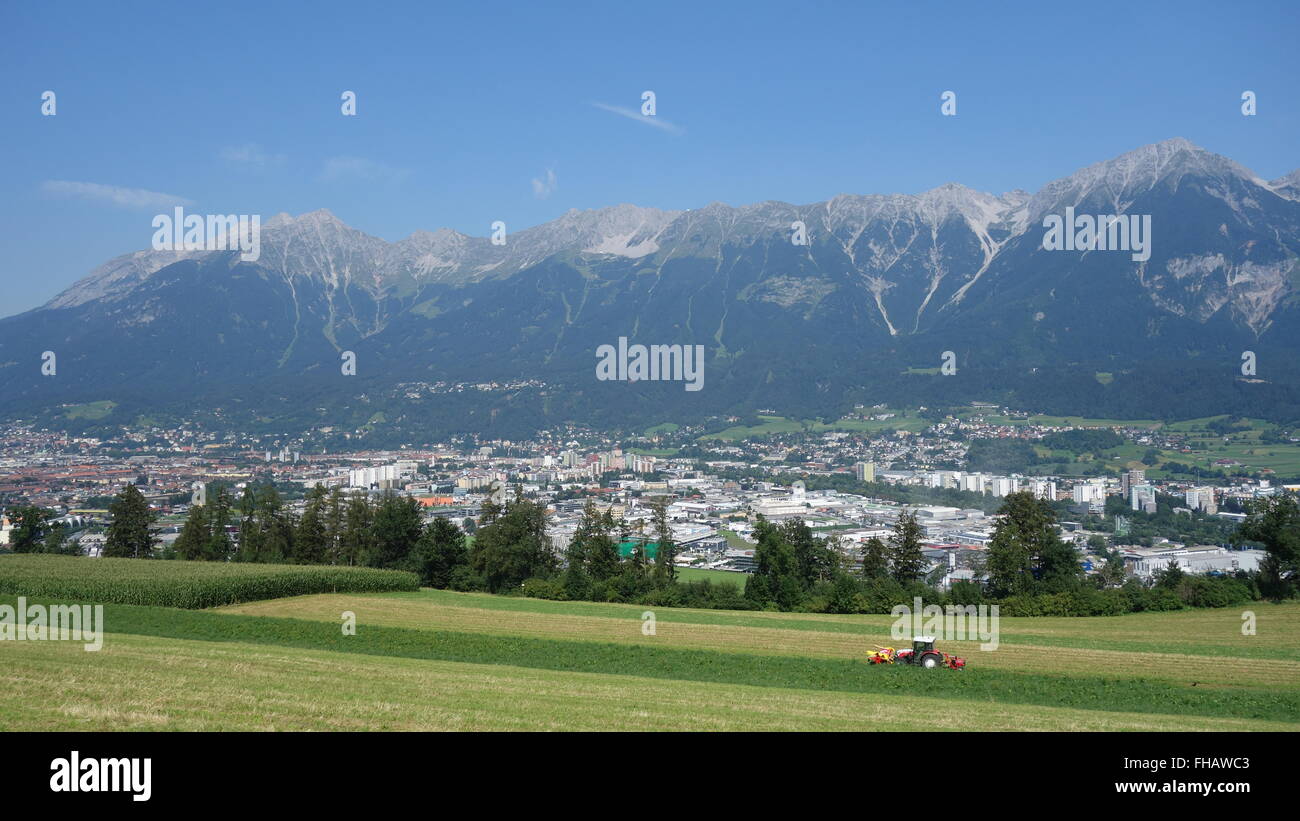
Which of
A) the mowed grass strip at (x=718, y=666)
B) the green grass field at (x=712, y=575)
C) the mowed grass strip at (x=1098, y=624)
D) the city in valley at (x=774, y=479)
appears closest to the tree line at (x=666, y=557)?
the mowed grass strip at (x=1098, y=624)

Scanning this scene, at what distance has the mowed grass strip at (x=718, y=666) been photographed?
61.0ft

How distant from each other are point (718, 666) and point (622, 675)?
303 centimetres

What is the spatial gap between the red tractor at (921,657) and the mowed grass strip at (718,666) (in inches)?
28.7

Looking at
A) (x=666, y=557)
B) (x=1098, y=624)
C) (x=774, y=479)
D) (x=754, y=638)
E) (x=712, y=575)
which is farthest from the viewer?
(x=774, y=479)

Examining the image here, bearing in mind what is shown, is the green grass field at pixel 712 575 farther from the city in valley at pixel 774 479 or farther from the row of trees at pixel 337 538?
the row of trees at pixel 337 538

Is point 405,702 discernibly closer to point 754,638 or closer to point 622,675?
point 622,675

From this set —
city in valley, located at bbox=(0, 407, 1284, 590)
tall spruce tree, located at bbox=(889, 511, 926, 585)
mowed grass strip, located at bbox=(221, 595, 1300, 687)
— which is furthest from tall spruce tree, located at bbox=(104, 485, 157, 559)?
tall spruce tree, located at bbox=(889, 511, 926, 585)

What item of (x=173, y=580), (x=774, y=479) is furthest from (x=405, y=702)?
(x=774, y=479)

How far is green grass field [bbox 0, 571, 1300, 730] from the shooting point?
42.4 ft

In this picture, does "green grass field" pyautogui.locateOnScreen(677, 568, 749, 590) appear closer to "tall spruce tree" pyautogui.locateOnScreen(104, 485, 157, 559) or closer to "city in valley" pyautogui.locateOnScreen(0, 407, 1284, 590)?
"city in valley" pyautogui.locateOnScreen(0, 407, 1284, 590)

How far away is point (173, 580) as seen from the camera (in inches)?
1404

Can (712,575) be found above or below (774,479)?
below
